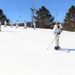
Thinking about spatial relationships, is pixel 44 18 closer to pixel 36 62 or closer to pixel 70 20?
pixel 70 20

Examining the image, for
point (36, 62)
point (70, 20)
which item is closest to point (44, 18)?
point (70, 20)

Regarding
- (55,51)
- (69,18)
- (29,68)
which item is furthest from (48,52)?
(69,18)

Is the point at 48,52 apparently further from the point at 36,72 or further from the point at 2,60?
the point at 36,72

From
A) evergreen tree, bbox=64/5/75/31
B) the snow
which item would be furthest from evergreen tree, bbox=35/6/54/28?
the snow

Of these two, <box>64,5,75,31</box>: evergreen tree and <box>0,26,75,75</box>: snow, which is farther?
<box>64,5,75,31</box>: evergreen tree

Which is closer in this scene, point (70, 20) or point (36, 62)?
point (36, 62)

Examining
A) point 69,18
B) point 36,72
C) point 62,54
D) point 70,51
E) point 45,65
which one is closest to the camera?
point 36,72

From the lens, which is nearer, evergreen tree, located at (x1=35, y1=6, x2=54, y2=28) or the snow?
the snow

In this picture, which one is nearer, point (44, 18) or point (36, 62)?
point (36, 62)

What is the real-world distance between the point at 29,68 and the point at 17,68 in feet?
1.62

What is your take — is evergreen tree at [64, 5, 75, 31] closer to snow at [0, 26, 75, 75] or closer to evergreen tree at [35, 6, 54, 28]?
evergreen tree at [35, 6, 54, 28]

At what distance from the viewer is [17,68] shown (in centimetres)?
1165

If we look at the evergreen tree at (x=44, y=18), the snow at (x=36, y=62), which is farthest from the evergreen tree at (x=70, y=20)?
the snow at (x=36, y=62)

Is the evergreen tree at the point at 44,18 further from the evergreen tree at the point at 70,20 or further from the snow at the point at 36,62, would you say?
the snow at the point at 36,62
